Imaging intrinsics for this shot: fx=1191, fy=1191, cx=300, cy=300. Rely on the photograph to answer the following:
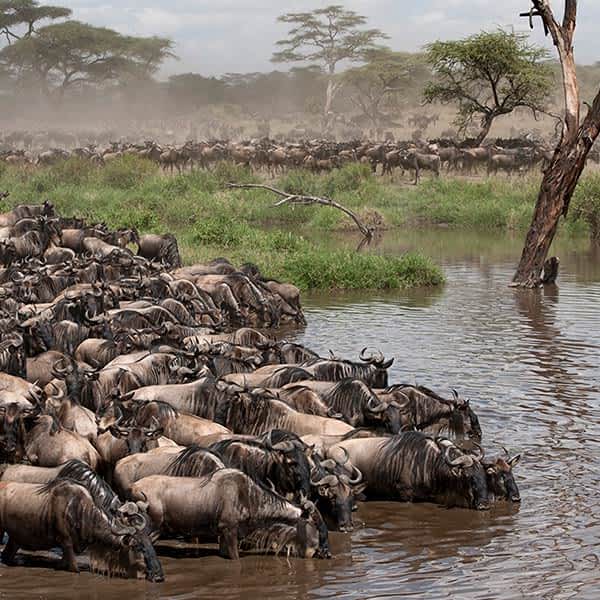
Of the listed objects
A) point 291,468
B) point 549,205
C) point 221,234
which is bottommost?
point 291,468

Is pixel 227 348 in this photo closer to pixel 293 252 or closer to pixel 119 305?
pixel 119 305

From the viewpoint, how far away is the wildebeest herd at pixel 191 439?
23.9 feet

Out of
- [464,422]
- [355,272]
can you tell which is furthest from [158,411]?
[355,272]

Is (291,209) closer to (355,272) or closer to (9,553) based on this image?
(355,272)

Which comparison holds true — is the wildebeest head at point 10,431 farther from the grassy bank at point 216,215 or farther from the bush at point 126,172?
the bush at point 126,172

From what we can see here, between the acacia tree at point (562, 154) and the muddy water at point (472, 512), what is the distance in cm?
67

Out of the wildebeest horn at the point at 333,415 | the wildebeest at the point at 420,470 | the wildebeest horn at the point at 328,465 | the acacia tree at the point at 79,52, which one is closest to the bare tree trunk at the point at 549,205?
the wildebeest horn at the point at 333,415

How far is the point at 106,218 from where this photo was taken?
78.7 feet

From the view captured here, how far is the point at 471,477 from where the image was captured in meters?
8.48

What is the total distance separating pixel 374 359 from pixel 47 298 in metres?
5.24

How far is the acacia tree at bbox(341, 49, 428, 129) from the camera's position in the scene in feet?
204

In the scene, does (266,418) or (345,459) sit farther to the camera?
(266,418)

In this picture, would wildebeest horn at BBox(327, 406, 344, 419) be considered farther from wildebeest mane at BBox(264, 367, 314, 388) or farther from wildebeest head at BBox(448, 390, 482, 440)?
wildebeest head at BBox(448, 390, 482, 440)

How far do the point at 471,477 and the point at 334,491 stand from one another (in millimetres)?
1170
